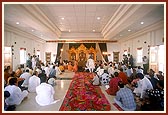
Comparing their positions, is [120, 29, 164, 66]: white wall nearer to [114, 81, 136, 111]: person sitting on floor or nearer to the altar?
the altar

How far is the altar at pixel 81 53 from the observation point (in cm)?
1816

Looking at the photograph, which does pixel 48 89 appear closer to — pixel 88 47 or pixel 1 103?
pixel 1 103

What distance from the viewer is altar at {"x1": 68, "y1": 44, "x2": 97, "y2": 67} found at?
18.2 meters

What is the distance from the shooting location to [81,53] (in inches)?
723

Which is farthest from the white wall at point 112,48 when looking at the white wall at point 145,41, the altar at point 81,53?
the altar at point 81,53

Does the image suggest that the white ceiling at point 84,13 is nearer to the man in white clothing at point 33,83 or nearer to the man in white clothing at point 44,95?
the man in white clothing at point 33,83

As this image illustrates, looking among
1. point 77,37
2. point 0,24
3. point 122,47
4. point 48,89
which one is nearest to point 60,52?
point 77,37

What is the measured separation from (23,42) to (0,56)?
26.3 ft

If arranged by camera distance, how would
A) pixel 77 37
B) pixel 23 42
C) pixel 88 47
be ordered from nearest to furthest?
pixel 23 42, pixel 77 37, pixel 88 47

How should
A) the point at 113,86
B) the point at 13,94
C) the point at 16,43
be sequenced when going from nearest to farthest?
the point at 13,94, the point at 113,86, the point at 16,43

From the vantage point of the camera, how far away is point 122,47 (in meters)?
15.9

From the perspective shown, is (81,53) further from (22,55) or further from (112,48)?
(22,55)

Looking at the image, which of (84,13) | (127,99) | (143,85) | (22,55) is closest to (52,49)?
(22,55)

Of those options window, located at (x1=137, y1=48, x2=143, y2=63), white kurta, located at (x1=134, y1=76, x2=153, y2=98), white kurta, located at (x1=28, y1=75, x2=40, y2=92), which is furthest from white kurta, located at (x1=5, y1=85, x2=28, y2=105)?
window, located at (x1=137, y1=48, x2=143, y2=63)
